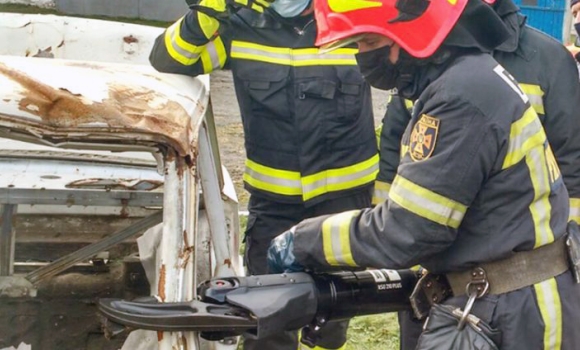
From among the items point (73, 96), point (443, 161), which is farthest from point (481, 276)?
point (73, 96)

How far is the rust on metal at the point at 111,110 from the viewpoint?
203 cm

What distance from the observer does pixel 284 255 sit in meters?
2.39

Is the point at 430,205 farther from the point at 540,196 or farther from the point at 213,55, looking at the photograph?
the point at 213,55

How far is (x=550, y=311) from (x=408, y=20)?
0.78m

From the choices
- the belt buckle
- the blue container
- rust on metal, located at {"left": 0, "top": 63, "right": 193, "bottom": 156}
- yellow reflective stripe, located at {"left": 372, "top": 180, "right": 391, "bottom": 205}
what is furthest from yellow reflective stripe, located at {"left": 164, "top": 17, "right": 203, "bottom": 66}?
the blue container

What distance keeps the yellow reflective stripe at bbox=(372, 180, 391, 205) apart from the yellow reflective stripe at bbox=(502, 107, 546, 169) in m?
1.13

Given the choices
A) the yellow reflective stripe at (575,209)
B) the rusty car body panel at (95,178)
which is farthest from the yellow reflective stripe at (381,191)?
the yellow reflective stripe at (575,209)

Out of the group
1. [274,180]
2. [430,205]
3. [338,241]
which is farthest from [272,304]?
[274,180]

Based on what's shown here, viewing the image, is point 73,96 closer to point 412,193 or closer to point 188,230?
point 188,230

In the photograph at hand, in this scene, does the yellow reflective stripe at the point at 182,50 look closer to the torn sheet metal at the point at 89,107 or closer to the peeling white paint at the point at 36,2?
the torn sheet metal at the point at 89,107

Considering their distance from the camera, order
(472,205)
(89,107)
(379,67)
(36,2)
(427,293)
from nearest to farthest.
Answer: (89,107) → (472,205) → (379,67) → (427,293) → (36,2)

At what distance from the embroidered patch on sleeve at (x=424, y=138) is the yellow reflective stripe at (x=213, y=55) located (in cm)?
122

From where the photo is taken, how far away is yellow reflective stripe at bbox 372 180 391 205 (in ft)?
10.8

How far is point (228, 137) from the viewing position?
28.0 ft
